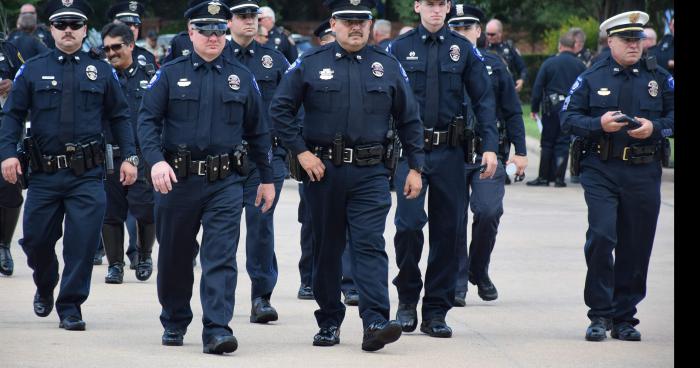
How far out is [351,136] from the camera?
8273mm

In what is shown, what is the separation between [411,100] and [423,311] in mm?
1394

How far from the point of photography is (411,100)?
27.6ft

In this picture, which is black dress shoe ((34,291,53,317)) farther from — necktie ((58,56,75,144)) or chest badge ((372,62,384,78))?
chest badge ((372,62,384,78))

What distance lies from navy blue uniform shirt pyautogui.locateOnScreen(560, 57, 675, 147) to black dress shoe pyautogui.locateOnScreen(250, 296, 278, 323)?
7.25ft

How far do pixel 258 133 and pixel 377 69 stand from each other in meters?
0.79

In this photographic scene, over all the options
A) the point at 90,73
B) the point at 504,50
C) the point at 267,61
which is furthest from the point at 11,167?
the point at 504,50

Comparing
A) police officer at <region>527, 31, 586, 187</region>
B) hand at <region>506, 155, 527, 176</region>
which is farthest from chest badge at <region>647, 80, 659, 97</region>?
police officer at <region>527, 31, 586, 187</region>

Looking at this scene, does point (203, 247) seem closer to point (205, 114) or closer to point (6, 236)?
point (205, 114)

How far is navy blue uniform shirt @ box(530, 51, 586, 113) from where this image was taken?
19.3m

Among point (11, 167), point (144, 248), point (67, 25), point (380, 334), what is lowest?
point (144, 248)

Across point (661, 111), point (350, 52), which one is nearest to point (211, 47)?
point (350, 52)

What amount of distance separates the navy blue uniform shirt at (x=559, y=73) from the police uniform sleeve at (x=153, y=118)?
38.5ft

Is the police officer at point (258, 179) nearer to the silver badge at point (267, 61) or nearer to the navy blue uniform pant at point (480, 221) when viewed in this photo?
the silver badge at point (267, 61)

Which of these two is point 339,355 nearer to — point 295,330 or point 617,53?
point 295,330
